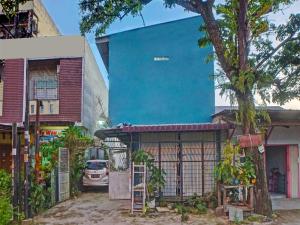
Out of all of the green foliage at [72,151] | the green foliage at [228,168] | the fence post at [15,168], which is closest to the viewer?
the fence post at [15,168]

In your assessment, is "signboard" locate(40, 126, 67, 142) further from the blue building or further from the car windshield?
the blue building

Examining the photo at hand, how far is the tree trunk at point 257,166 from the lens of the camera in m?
11.0

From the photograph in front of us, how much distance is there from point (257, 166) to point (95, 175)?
8.35 m

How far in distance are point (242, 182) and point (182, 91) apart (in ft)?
23.7

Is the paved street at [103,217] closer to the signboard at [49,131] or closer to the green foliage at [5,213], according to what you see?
the green foliage at [5,213]

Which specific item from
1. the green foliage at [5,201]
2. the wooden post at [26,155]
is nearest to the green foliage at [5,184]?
the green foliage at [5,201]

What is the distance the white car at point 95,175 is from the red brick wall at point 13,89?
5.13m

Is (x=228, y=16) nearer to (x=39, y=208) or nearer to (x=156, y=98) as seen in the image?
(x=156, y=98)

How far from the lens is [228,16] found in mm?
11500

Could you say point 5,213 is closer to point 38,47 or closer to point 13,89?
point 38,47

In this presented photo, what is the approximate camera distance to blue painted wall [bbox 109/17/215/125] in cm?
1741

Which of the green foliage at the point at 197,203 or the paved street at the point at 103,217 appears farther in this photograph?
the green foliage at the point at 197,203

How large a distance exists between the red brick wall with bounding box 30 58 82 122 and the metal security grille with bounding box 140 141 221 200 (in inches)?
308

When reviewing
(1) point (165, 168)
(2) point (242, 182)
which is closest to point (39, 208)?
(1) point (165, 168)
